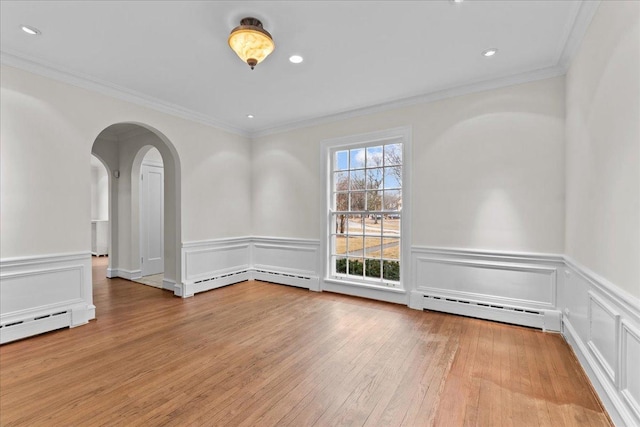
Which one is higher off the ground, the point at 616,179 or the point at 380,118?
the point at 380,118

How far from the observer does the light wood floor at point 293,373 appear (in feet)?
5.97

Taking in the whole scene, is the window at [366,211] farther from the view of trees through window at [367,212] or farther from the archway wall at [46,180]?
the archway wall at [46,180]

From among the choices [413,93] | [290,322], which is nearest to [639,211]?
[413,93]

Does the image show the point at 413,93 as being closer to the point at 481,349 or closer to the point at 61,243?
the point at 481,349

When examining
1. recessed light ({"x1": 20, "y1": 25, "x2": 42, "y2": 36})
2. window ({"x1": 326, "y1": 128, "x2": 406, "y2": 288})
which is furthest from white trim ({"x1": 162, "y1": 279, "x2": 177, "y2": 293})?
recessed light ({"x1": 20, "y1": 25, "x2": 42, "y2": 36})

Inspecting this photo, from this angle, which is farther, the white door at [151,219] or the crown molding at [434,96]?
the white door at [151,219]

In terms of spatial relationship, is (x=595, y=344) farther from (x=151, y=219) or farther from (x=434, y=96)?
(x=151, y=219)

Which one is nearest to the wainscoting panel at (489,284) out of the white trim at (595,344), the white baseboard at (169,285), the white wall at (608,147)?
the white wall at (608,147)

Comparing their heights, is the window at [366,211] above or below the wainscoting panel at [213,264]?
above

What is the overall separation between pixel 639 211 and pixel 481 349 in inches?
69.6

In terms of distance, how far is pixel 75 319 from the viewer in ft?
10.6

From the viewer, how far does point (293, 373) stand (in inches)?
90.2

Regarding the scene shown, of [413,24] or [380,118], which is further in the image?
[380,118]

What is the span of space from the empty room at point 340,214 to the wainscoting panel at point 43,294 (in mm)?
19
